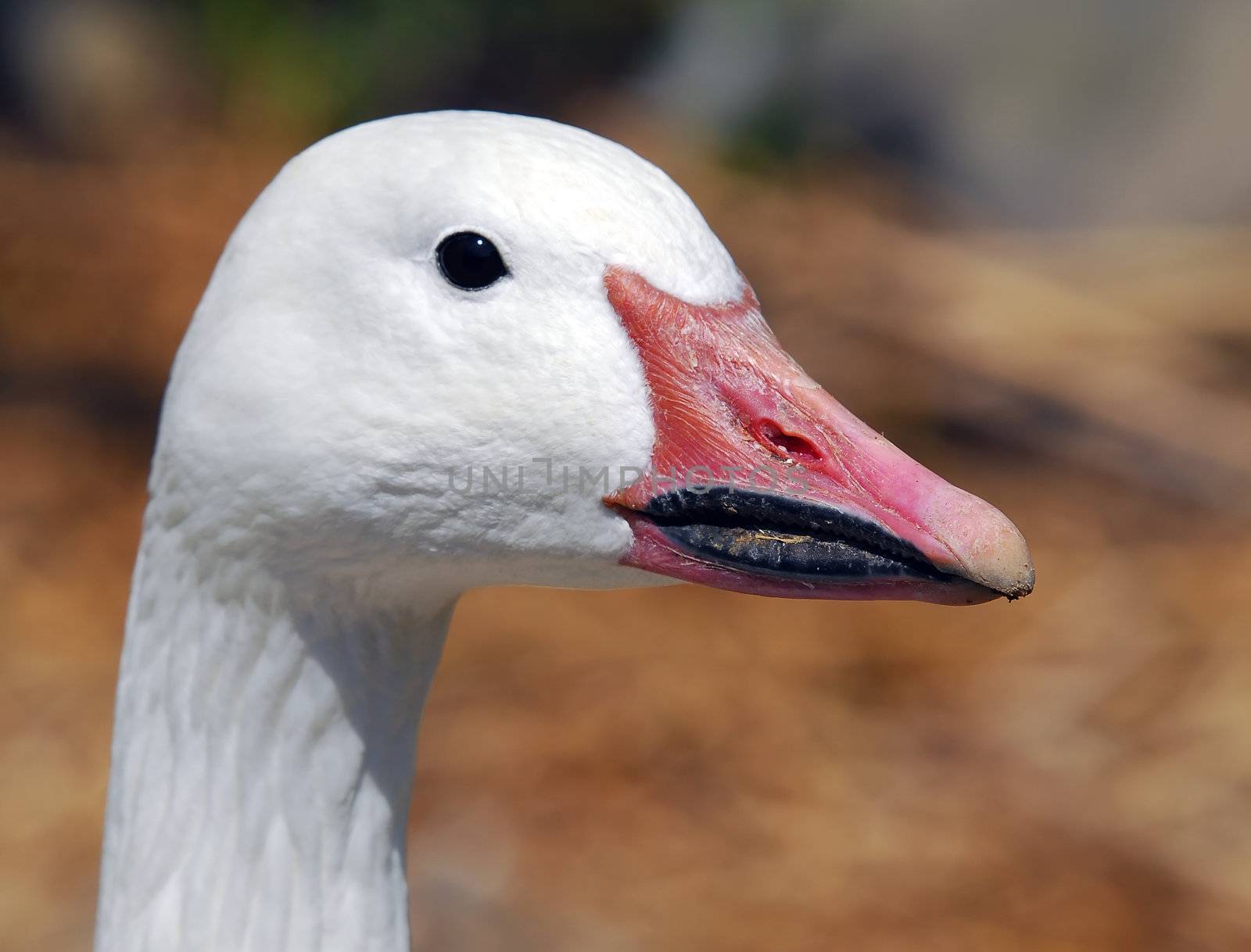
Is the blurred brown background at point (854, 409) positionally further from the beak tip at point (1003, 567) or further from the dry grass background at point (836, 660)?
the beak tip at point (1003, 567)

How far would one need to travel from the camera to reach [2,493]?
5.11 metres

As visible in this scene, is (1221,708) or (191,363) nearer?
(191,363)

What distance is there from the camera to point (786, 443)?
151cm

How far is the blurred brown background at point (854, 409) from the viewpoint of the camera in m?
3.96

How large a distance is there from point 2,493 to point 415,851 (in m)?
2.32

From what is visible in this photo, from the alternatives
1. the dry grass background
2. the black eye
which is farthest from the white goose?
the dry grass background

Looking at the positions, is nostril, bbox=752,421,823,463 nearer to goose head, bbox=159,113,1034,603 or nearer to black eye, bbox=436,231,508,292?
goose head, bbox=159,113,1034,603

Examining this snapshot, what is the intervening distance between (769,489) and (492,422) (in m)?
0.31

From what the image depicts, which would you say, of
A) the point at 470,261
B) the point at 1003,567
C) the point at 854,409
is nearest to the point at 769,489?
the point at 1003,567

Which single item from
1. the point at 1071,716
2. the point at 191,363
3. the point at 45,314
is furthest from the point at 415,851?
the point at 45,314

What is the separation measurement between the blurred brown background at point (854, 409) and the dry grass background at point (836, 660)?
14 millimetres

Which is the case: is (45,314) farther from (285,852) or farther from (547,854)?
(285,852)

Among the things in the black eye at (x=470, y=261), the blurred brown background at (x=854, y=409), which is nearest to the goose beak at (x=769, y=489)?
the black eye at (x=470, y=261)

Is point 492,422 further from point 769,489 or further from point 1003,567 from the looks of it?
point 1003,567
